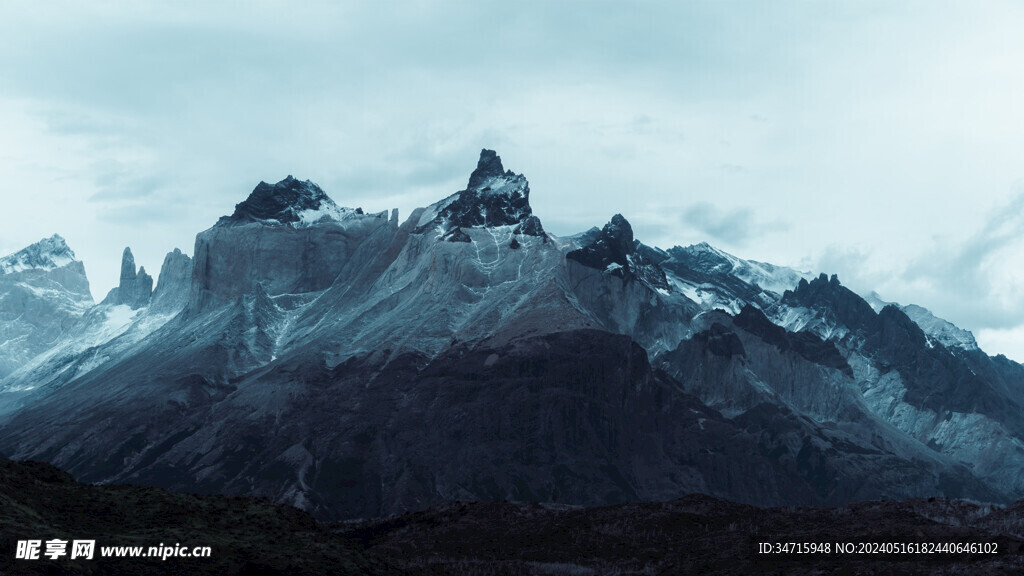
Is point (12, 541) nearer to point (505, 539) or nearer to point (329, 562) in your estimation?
point (329, 562)

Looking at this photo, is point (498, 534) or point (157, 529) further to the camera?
point (498, 534)

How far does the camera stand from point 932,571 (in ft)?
331

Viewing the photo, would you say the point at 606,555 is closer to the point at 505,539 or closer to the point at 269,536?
the point at 505,539

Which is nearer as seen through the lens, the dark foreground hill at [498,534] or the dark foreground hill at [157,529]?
the dark foreground hill at [157,529]

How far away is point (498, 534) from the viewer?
13288 cm

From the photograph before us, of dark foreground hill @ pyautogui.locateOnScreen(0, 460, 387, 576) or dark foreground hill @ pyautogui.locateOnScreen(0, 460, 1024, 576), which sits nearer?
dark foreground hill @ pyautogui.locateOnScreen(0, 460, 387, 576)

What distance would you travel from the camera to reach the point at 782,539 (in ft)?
381

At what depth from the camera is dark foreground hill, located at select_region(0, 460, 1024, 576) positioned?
296ft

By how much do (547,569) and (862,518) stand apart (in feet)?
87.6

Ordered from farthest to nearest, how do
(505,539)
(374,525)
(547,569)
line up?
(374,525) < (505,539) < (547,569)

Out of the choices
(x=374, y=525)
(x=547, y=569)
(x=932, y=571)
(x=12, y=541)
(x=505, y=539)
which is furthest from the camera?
(x=374, y=525)

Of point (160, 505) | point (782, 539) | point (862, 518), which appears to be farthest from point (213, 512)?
point (862, 518)

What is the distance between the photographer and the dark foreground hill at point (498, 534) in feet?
296

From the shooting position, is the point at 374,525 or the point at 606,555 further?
the point at 374,525
